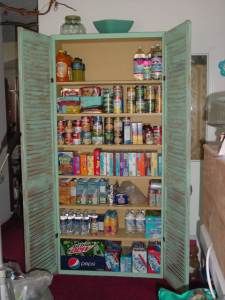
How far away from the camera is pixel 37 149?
240 cm

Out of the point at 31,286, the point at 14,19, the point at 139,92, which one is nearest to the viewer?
the point at 31,286

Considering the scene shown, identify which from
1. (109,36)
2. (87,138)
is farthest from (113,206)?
(109,36)

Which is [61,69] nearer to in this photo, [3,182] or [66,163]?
[66,163]

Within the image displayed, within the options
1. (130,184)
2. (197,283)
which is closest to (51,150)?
(130,184)

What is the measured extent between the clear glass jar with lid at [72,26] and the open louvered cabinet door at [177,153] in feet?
2.23

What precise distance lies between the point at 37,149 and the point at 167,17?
152cm

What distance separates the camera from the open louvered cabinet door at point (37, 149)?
2.27 meters

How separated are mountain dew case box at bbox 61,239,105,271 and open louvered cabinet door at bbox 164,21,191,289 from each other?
54cm

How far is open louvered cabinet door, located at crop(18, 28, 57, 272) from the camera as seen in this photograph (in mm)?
2270

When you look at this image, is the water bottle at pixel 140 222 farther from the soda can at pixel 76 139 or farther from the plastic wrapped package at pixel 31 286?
the plastic wrapped package at pixel 31 286

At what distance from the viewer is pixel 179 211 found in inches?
91.9

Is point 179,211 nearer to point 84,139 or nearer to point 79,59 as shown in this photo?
point 84,139

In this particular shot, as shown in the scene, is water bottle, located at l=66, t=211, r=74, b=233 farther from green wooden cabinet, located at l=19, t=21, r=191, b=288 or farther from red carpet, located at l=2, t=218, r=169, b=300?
red carpet, located at l=2, t=218, r=169, b=300

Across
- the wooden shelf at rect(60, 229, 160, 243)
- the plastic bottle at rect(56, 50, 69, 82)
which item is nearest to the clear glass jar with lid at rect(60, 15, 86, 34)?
the plastic bottle at rect(56, 50, 69, 82)
